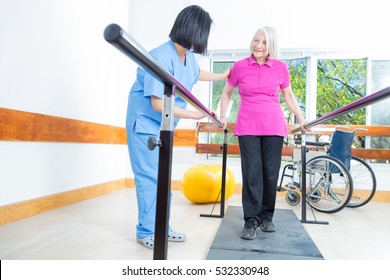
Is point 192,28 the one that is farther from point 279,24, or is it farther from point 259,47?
point 279,24

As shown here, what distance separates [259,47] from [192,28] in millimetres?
519

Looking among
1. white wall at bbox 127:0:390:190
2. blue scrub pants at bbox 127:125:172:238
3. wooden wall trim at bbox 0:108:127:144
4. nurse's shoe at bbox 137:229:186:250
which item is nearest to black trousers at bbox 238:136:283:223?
nurse's shoe at bbox 137:229:186:250

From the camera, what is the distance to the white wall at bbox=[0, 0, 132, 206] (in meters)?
2.15

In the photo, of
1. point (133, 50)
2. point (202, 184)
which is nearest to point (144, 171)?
point (133, 50)

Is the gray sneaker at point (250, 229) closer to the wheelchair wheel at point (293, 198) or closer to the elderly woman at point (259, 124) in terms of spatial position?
the elderly woman at point (259, 124)

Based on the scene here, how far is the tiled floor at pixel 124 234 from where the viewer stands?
1663mm

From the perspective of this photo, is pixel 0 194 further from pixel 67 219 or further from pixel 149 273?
pixel 149 273

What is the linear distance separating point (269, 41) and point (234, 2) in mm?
2300

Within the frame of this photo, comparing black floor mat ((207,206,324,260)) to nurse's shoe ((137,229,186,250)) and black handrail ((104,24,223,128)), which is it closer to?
nurse's shoe ((137,229,186,250))

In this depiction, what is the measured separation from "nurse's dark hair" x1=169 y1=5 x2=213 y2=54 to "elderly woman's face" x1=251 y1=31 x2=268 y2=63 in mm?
425

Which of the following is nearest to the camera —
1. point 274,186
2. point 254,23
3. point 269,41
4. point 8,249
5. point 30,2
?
point 8,249

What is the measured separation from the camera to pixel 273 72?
201 cm

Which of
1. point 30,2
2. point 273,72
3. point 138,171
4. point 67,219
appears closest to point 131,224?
point 67,219

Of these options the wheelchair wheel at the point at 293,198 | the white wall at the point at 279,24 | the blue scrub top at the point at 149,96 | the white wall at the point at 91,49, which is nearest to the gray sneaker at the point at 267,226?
the blue scrub top at the point at 149,96
